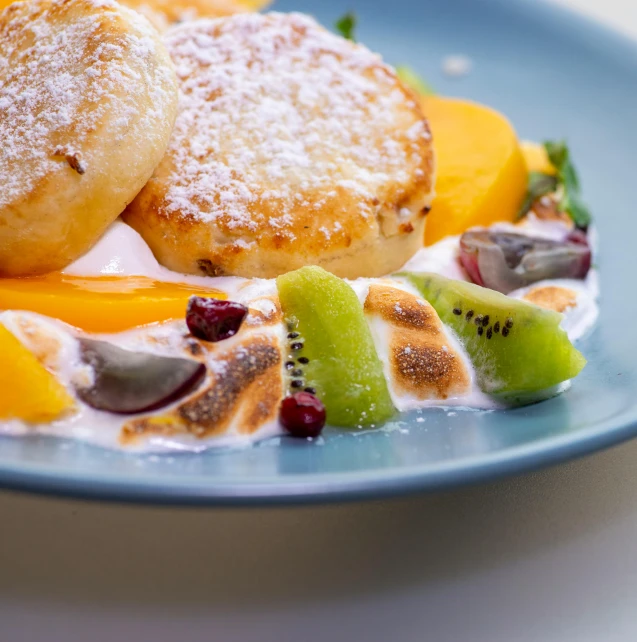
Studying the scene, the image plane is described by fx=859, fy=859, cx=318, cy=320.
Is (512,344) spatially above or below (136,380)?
above

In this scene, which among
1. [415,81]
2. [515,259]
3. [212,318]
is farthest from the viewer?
[415,81]

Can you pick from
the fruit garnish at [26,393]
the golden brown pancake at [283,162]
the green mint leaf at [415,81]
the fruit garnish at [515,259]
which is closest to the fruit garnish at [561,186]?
the fruit garnish at [515,259]

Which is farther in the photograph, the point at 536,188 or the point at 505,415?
the point at 536,188

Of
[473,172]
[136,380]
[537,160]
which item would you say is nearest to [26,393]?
[136,380]

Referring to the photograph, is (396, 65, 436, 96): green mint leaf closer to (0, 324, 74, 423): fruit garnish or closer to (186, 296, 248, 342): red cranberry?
(186, 296, 248, 342): red cranberry

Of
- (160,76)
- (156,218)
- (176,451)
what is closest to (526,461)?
(176,451)

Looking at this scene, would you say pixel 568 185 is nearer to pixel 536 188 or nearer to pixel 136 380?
pixel 536 188

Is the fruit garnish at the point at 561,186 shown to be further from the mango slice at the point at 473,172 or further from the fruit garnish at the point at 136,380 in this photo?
the fruit garnish at the point at 136,380
